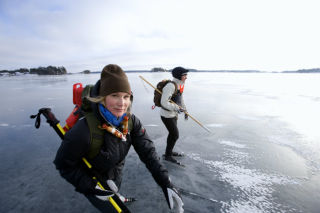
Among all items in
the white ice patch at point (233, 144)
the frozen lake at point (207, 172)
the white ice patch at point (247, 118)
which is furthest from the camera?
the white ice patch at point (247, 118)

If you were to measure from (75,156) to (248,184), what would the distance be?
3056 millimetres

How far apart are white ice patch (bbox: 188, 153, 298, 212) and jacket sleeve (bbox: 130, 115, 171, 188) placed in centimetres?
138

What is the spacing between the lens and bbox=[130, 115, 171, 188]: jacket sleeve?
1801 millimetres

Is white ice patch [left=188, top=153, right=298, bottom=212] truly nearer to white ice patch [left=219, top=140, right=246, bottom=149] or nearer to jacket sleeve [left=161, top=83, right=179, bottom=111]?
white ice patch [left=219, top=140, right=246, bottom=149]

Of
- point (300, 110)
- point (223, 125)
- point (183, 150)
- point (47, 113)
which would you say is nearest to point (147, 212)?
point (47, 113)

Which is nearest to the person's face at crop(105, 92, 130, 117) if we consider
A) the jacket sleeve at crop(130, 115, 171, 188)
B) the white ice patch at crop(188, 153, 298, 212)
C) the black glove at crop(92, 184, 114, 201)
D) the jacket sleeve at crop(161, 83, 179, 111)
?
the jacket sleeve at crop(130, 115, 171, 188)

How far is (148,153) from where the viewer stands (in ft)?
6.15

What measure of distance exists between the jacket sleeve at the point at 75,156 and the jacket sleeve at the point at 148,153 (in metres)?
0.56

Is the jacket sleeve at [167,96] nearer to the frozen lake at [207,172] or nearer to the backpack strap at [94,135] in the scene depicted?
the frozen lake at [207,172]

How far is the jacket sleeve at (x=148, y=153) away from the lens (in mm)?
1801

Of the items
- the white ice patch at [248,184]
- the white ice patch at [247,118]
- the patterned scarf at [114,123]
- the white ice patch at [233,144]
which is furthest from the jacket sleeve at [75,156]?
the white ice patch at [247,118]

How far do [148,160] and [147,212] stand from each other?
1029 mm

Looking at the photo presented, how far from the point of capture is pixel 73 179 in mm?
1429

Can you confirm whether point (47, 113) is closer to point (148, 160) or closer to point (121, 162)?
point (121, 162)
